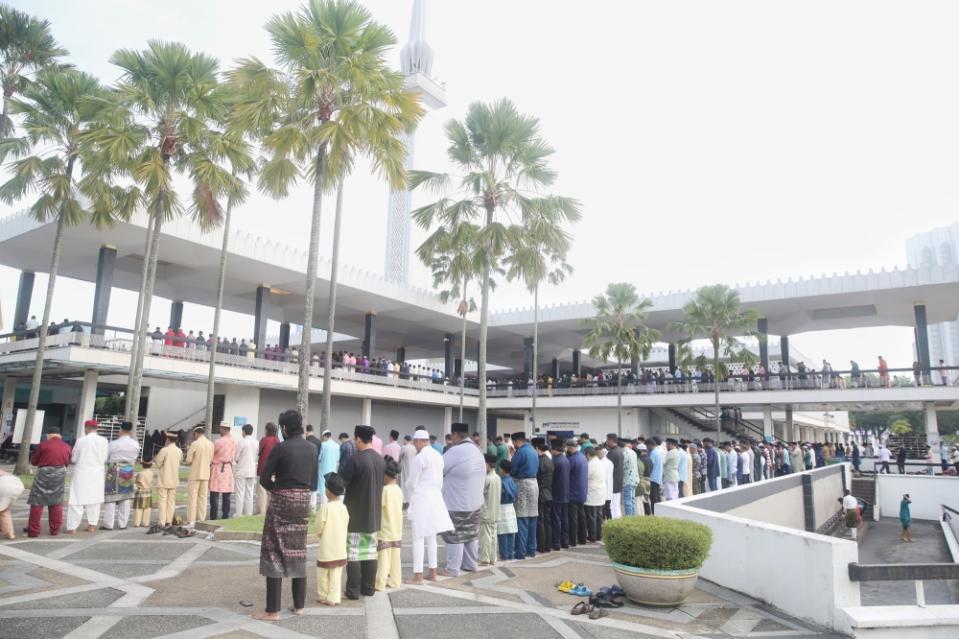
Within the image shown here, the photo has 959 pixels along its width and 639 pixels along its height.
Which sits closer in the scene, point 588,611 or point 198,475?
point 588,611

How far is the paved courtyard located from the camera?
195 inches

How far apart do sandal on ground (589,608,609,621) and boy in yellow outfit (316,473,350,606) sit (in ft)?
7.49

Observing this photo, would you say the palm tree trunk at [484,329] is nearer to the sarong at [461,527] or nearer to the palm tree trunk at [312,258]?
the palm tree trunk at [312,258]

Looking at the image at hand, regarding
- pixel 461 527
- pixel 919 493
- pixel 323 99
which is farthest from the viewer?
pixel 919 493

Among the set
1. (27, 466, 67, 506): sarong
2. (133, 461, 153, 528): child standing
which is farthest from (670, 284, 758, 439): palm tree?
(27, 466, 67, 506): sarong

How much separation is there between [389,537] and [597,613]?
2131mm

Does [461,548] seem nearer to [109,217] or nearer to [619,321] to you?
[109,217]

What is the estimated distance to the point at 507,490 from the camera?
805cm

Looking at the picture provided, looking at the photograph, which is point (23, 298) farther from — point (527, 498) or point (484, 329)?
point (527, 498)

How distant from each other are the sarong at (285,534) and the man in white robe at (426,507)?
5.08 ft

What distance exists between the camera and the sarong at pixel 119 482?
30.7 feet

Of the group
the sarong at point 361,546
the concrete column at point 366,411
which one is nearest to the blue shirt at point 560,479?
the sarong at point 361,546

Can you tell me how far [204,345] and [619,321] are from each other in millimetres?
17958

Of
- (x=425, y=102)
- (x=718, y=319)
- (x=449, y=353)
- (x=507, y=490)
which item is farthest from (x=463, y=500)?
(x=425, y=102)
